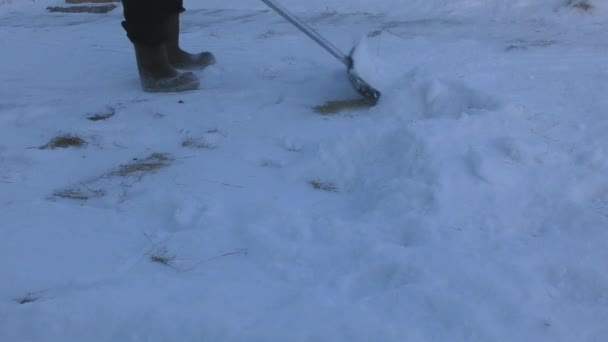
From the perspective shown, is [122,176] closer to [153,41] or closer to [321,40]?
[153,41]

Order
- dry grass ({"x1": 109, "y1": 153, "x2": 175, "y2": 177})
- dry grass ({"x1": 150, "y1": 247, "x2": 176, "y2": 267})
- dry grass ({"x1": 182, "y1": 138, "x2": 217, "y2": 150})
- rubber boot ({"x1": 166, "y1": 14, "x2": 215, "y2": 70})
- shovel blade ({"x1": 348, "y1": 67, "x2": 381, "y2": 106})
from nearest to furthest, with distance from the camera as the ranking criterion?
dry grass ({"x1": 150, "y1": 247, "x2": 176, "y2": 267}), dry grass ({"x1": 109, "y1": 153, "x2": 175, "y2": 177}), dry grass ({"x1": 182, "y1": 138, "x2": 217, "y2": 150}), shovel blade ({"x1": 348, "y1": 67, "x2": 381, "y2": 106}), rubber boot ({"x1": 166, "y1": 14, "x2": 215, "y2": 70})

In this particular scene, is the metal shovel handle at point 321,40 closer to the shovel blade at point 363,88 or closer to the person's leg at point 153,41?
the shovel blade at point 363,88

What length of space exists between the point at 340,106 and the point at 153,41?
1.07 meters

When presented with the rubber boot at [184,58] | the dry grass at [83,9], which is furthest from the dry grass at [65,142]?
the dry grass at [83,9]

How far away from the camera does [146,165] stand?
2117 millimetres

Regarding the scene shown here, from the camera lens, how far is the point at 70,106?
2.72 meters

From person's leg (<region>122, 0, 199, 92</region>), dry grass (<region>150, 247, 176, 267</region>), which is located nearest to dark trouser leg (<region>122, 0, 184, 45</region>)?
person's leg (<region>122, 0, 199, 92</region>)

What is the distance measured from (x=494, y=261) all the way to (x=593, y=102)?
1.19m

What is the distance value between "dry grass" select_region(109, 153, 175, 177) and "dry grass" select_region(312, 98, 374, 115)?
2.54 ft

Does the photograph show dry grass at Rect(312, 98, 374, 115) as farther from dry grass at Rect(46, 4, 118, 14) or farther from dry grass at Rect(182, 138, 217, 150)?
dry grass at Rect(46, 4, 118, 14)

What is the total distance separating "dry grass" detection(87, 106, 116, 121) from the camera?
2590 millimetres

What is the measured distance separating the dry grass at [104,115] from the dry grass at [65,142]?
248 millimetres

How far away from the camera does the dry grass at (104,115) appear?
259cm

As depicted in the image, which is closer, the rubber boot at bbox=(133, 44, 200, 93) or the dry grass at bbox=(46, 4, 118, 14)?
the rubber boot at bbox=(133, 44, 200, 93)
